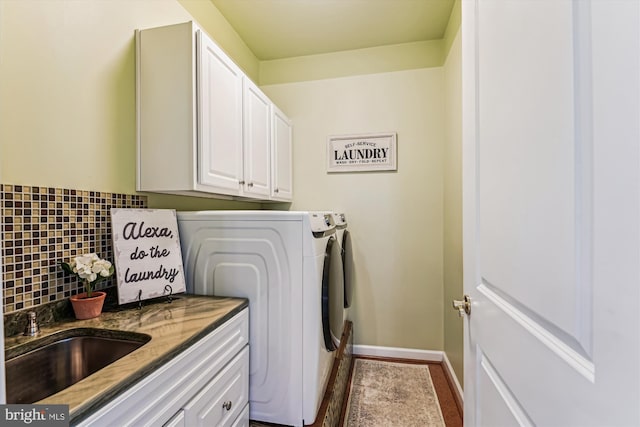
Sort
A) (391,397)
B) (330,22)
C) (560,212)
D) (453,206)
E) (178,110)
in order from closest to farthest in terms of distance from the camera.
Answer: (560,212) → (178,110) → (391,397) → (453,206) → (330,22)

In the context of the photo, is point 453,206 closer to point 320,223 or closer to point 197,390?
point 320,223

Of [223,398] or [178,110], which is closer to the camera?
[223,398]

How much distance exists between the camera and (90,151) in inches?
49.2

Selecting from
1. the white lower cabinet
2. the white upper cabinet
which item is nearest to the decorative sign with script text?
the white upper cabinet

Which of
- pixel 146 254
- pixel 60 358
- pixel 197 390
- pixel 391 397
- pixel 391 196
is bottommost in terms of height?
pixel 391 397

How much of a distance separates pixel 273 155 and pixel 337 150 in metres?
0.65

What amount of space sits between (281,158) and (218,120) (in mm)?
949

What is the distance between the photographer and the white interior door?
39 centimetres

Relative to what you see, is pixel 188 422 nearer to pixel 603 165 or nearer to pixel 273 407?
pixel 273 407

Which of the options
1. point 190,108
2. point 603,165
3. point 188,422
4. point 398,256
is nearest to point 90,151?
point 190,108

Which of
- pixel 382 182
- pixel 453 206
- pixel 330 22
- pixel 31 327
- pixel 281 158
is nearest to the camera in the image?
pixel 31 327

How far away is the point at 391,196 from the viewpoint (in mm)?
2594

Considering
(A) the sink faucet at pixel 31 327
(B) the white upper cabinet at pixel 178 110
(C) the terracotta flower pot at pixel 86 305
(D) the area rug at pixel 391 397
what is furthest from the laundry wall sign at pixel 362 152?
(A) the sink faucet at pixel 31 327

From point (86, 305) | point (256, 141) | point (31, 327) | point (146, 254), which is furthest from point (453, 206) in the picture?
point (31, 327)
